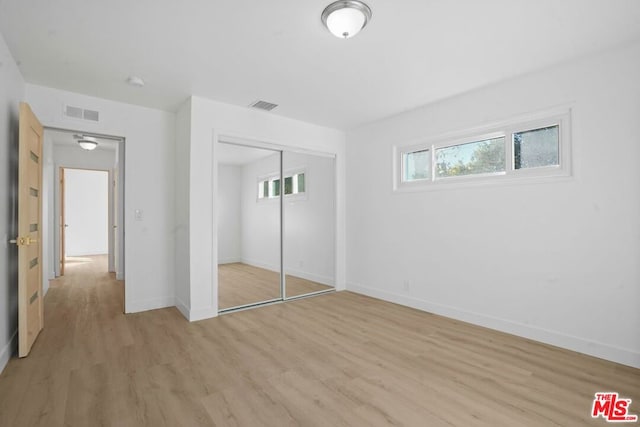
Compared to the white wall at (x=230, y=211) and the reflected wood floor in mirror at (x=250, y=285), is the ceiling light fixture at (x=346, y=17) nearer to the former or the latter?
the white wall at (x=230, y=211)

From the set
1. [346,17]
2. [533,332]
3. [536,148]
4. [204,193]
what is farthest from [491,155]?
[204,193]

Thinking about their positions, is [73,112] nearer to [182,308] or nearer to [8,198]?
[8,198]

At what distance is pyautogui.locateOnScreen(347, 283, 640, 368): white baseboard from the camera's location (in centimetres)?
259

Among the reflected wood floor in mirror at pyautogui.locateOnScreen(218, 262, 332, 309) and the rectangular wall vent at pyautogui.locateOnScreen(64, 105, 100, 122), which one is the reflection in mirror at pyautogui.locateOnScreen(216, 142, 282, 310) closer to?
the reflected wood floor in mirror at pyautogui.locateOnScreen(218, 262, 332, 309)

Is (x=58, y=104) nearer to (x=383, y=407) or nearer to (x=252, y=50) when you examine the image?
(x=252, y=50)

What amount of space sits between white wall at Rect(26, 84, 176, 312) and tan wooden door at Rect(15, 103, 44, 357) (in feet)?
2.64

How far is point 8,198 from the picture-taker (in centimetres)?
271

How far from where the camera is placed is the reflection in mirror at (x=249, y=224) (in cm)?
453

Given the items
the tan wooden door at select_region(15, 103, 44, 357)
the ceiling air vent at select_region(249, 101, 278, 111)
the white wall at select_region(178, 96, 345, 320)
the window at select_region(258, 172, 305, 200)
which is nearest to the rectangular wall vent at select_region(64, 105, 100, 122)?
the tan wooden door at select_region(15, 103, 44, 357)

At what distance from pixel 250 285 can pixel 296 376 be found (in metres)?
2.59

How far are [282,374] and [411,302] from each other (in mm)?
2260

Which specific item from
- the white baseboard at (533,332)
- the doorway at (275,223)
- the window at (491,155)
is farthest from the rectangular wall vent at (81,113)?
the white baseboard at (533,332)

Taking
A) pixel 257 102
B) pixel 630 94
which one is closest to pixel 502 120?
pixel 630 94

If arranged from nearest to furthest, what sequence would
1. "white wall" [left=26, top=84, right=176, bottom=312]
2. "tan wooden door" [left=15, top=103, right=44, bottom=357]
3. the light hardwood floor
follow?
the light hardwood floor < "tan wooden door" [left=15, top=103, right=44, bottom=357] < "white wall" [left=26, top=84, right=176, bottom=312]
